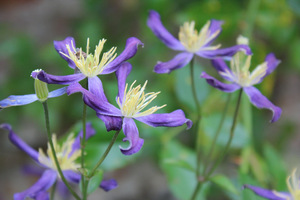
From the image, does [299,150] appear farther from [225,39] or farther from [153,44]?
[153,44]

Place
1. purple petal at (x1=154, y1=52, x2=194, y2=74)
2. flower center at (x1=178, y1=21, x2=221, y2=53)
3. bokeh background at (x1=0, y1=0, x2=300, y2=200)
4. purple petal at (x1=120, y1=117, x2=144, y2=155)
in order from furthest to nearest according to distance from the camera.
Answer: bokeh background at (x1=0, y1=0, x2=300, y2=200), flower center at (x1=178, y1=21, x2=221, y2=53), purple petal at (x1=154, y1=52, x2=194, y2=74), purple petal at (x1=120, y1=117, x2=144, y2=155)

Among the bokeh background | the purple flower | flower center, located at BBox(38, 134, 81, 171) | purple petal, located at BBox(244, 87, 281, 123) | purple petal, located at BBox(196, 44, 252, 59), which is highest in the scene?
purple petal, located at BBox(196, 44, 252, 59)

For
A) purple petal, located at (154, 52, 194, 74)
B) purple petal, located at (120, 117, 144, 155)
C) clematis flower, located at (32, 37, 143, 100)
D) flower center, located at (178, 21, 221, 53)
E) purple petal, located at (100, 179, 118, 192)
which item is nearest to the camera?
purple petal, located at (120, 117, 144, 155)

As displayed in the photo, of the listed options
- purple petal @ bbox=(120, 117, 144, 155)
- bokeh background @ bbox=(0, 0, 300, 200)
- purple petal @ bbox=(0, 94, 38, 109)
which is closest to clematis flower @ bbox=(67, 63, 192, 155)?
purple petal @ bbox=(120, 117, 144, 155)

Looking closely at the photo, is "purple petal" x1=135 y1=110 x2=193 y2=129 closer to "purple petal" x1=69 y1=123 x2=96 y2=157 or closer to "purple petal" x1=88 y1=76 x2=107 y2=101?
"purple petal" x1=88 y1=76 x2=107 y2=101

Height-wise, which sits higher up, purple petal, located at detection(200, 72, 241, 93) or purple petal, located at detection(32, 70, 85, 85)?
purple petal, located at detection(32, 70, 85, 85)

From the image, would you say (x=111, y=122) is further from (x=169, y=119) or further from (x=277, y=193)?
(x=277, y=193)

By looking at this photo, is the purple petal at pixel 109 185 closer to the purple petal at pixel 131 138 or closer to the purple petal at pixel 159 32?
the purple petal at pixel 131 138
